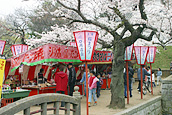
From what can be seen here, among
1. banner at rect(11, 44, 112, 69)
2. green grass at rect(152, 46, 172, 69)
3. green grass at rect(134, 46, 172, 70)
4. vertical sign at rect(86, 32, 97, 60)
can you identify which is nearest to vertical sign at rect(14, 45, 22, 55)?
banner at rect(11, 44, 112, 69)

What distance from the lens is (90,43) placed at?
7.82 m

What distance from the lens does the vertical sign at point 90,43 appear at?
25.5 feet

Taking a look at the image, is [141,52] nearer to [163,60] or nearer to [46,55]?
[46,55]

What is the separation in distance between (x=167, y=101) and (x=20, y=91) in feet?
29.8

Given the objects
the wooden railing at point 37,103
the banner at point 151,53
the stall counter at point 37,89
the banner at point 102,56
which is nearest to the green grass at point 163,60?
the banner at point 151,53

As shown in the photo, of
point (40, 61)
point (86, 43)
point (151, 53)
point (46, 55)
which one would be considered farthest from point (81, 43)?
point (151, 53)

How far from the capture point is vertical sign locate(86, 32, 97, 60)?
7762 mm

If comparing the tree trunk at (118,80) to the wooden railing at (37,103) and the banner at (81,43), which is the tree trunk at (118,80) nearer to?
the banner at (81,43)

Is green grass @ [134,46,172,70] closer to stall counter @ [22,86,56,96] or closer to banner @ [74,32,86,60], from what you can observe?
stall counter @ [22,86,56,96]

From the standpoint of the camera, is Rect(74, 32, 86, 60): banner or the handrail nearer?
the handrail

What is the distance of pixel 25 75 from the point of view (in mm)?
11867

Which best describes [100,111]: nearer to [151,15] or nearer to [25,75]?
[25,75]

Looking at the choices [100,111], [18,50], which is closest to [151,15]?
[100,111]

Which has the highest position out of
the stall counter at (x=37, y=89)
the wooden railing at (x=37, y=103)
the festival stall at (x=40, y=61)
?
the festival stall at (x=40, y=61)
